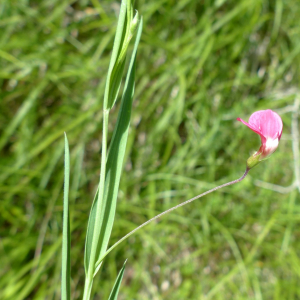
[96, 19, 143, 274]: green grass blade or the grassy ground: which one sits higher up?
[96, 19, 143, 274]: green grass blade

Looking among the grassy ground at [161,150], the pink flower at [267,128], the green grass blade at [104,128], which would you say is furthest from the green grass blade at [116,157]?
the grassy ground at [161,150]

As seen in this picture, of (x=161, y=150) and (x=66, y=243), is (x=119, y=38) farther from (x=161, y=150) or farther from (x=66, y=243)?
(x=161, y=150)

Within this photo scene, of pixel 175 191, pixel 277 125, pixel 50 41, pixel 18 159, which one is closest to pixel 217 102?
pixel 175 191

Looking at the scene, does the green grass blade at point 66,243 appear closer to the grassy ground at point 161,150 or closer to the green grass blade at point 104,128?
the green grass blade at point 104,128

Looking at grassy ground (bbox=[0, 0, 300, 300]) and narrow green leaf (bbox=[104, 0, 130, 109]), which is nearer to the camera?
narrow green leaf (bbox=[104, 0, 130, 109])

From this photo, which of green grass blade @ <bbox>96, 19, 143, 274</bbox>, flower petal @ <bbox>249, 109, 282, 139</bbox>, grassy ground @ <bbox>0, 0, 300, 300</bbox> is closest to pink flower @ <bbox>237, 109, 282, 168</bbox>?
flower petal @ <bbox>249, 109, 282, 139</bbox>

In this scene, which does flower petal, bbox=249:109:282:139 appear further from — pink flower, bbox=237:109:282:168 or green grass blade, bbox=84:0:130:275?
green grass blade, bbox=84:0:130:275
